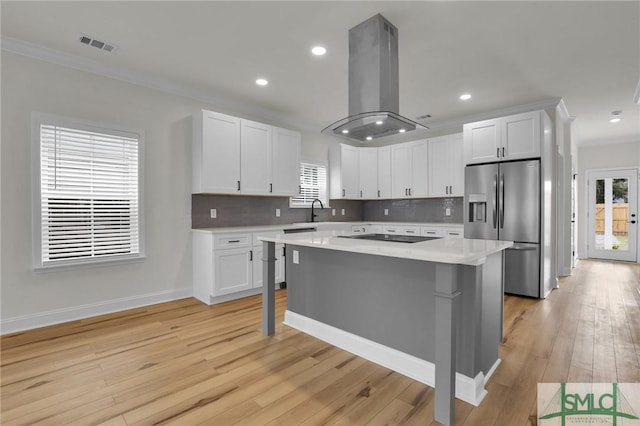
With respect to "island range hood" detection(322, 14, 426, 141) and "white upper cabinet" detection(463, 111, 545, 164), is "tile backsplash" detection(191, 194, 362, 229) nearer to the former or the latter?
"island range hood" detection(322, 14, 426, 141)

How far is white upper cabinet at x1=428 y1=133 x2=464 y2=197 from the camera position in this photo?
5152 millimetres

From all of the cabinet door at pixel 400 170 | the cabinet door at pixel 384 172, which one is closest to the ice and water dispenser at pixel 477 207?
the cabinet door at pixel 400 170

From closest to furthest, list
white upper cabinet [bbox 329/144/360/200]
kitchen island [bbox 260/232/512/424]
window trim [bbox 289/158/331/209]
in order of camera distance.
Result: 1. kitchen island [bbox 260/232/512/424]
2. window trim [bbox 289/158/331/209]
3. white upper cabinet [bbox 329/144/360/200]

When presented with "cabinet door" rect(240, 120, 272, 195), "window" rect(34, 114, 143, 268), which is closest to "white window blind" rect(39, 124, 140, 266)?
"window" rect(34, 114, 143, 268)

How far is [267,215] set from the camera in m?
5.09

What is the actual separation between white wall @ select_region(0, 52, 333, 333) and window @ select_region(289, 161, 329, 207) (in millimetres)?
1855

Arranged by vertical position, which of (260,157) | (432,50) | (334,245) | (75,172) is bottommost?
(334,245)

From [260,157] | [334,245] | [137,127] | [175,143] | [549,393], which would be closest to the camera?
[549,393]

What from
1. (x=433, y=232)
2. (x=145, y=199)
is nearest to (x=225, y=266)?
(x=145, y=199)

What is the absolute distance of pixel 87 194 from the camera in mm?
3332

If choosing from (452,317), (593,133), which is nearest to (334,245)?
(452,317)

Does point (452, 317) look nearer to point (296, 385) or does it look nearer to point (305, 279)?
point (296, 385)

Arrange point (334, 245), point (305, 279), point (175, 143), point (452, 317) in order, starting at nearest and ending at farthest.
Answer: point (452, 317) → point (334, 245) → point (305, 279) → point (175, 143)

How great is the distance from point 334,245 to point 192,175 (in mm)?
2716
